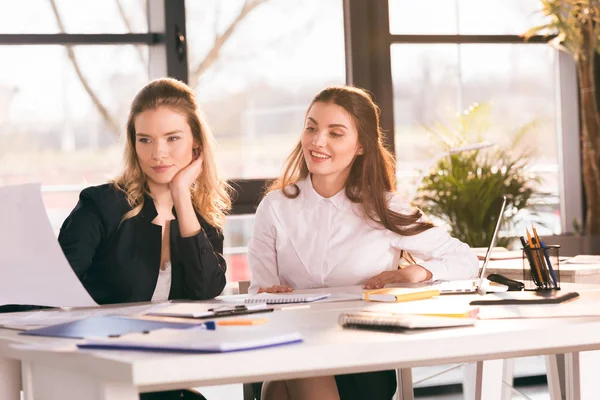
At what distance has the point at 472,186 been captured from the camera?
5199 mm

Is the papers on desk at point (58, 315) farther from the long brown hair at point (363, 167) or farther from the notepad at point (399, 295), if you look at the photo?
the long brown hair at point (363, 167)

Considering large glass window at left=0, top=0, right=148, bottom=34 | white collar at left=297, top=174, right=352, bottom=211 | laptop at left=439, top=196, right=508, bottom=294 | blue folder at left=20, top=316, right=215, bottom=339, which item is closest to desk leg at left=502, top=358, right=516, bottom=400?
white collar at left=297, top=174, right=352, bottom=211

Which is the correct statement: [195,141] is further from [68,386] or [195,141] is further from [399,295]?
[68,386]

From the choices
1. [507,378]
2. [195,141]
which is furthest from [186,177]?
[507,378]

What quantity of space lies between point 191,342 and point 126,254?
42.6 inches

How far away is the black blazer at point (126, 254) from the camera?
7.78ft

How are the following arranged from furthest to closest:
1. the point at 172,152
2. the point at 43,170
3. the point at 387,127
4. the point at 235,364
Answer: the point at 387,127
the point at 43,170
the point at 172,152
the point at 235,364

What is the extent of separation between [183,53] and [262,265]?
2342 mm

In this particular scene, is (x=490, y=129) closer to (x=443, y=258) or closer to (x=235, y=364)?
(x=443, y=258)

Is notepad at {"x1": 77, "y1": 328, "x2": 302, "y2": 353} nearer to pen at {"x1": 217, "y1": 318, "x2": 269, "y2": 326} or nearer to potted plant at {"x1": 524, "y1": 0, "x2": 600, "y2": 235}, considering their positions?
pen at {"x1": 217, "y1": 318, "x2": 269, "y2": 326}

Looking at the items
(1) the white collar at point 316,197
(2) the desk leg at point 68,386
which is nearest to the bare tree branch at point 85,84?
(1) the white collar at point 316,197

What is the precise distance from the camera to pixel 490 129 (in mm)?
5570

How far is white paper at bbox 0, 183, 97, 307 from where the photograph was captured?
72.6 inches

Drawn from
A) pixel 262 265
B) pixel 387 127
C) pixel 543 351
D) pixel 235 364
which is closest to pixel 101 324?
pixel 235 364
